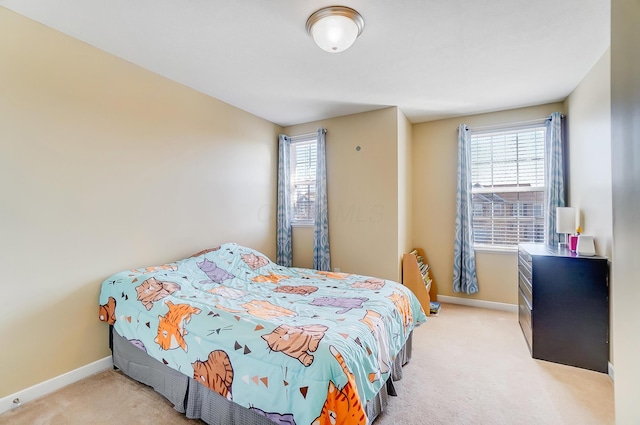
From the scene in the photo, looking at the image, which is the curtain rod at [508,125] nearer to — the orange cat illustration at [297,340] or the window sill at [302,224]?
the window sill at [302,224]

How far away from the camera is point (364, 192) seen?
3.78 m

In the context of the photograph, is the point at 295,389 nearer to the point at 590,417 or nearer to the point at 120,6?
the point at 590,417

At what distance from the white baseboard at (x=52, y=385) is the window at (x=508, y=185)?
14.3 ft

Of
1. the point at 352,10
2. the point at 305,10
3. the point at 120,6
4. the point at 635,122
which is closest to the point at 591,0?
the point at 635,122

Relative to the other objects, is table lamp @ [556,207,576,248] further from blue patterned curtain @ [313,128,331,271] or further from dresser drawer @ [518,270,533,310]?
Answer: blue patterned curtain @ [313,128,331,271]

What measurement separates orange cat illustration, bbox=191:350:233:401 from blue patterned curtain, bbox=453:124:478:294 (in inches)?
132

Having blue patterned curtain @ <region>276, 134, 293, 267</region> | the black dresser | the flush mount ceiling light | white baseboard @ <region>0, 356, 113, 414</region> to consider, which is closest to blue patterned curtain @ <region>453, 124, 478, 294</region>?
the black dresser

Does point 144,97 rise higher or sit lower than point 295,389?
higher

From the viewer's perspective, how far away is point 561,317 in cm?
243

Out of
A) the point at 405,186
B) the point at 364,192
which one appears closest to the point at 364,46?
the point at 364,192

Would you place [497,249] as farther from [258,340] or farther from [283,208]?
[258,340]

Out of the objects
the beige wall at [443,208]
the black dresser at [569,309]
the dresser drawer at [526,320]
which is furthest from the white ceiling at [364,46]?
the dresser drawer at [526,320]

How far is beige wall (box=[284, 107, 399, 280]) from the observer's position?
11.8ft

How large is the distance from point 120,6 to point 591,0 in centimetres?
295
